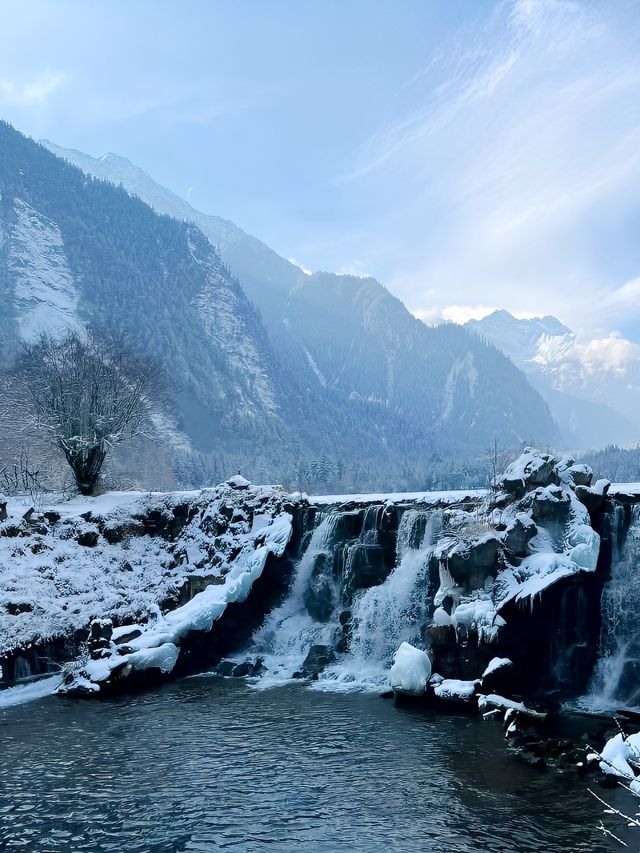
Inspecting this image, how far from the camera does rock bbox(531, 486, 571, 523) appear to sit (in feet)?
95.0

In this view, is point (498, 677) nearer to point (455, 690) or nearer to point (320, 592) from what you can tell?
point (455, 690)

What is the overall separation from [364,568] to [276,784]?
16.6 metres

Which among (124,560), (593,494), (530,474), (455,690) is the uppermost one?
(530,474)

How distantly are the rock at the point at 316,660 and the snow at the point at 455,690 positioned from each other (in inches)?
273

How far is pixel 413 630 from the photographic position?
31.7 m

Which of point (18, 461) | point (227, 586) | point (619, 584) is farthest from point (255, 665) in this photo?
point (18, 461)

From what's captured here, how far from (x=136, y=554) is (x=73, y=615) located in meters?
6.74

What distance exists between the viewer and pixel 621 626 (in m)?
27.7

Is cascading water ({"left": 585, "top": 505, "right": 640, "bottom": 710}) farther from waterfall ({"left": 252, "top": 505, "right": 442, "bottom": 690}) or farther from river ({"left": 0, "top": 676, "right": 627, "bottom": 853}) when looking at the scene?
waterfall ({"left": 252, "top": 505, "right": 442, "bottom": 690})

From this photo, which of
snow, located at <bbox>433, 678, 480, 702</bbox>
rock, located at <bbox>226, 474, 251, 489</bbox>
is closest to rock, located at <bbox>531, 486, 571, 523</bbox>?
snow, located at <bbox>433, 678, 480, 702</bbox>

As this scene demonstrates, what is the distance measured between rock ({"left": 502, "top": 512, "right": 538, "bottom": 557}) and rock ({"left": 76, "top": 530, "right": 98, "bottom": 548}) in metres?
25.6

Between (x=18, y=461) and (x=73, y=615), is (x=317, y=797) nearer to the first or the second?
(x=73, y=615)

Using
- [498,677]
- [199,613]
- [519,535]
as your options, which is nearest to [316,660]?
[199,613]

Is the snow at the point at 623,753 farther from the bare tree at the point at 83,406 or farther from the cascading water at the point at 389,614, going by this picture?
the bare tree at the point at 83,406
